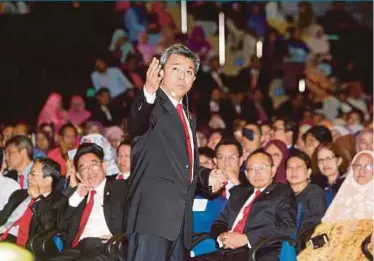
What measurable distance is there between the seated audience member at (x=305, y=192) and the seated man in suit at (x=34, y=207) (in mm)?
1887

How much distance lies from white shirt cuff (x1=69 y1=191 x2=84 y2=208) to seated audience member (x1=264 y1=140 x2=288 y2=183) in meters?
1.96

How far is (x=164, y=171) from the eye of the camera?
543 centimetres

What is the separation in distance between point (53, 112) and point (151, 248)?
28.9ft

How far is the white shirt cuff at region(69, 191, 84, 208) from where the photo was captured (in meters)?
7.74

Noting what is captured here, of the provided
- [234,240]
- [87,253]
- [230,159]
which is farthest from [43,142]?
[234,240]

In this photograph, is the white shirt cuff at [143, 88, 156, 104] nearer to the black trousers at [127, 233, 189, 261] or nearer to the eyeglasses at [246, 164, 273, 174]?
the black trousers at [127, 233, 189, 261]

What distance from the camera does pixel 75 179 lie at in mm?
8320

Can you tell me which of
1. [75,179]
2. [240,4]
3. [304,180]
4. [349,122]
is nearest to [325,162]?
[304,180]

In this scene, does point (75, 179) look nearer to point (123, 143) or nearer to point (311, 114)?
point (123, 143)

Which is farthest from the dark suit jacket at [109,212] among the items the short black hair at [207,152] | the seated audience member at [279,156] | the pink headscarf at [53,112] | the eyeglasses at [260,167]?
the pink headscarf at [53,112]

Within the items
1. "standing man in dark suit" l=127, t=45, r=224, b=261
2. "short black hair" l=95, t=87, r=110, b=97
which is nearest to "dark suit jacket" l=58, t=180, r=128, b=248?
"standing man in dark suit" l=127, t=45, r=224, b=261

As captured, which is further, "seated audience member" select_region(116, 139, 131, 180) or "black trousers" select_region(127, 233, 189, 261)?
"seated audience member" select_region(116, 139, 131, 180)

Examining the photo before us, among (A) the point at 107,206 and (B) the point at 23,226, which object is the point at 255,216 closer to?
(A) the point at 107,206

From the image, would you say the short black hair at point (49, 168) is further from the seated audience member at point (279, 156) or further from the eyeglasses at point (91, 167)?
the seated audience member at point (279, 156)
